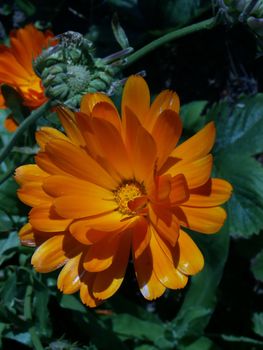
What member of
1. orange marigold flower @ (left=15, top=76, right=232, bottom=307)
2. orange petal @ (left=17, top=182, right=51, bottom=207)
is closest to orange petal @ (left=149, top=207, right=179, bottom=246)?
orange marigold flower @ (left=15, top=76, right=232, bottom=307)

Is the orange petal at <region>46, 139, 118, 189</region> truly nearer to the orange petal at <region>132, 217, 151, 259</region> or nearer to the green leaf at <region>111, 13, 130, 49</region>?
the orange petal at <region>132, 217, 151, 259</region>

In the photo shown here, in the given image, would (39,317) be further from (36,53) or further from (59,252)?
(36,53)

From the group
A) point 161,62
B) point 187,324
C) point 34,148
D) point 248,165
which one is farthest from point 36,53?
point 187,324

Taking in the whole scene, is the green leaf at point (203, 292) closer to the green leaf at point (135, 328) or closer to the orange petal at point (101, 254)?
the green leaf at point (135, 328)

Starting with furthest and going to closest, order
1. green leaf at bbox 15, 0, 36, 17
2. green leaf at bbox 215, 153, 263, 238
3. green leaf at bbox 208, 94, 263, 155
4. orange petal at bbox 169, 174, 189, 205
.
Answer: green leaf at bbox 15, 0, 36, 17 → green leaf at bbox 208, 94, 263, 155 → green leaf at bbox 215, 153, 263, 238 → orange petal at bbox 169, 174, 189, 205

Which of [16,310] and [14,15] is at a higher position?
[14,15]

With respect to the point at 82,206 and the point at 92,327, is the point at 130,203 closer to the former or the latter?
the point at 82,206

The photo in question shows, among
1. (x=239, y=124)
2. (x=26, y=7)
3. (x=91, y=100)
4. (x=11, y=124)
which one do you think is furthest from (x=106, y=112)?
(x=26, y=7)
